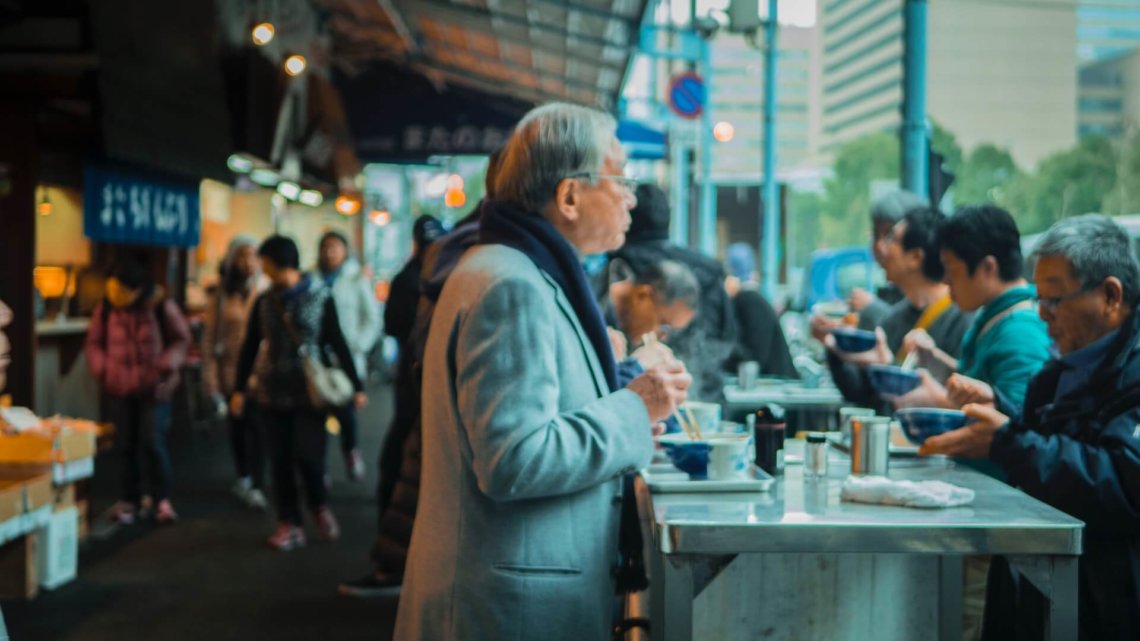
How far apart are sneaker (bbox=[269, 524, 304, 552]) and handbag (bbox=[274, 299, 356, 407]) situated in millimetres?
857

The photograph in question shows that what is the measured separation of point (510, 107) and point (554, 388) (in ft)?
48.6

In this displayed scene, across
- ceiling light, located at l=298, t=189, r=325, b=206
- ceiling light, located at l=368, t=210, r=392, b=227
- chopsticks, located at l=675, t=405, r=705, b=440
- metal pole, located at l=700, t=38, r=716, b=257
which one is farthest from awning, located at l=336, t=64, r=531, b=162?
chopsticks, located at l=675, t=405, r=705, b=440

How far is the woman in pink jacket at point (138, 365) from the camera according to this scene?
27.6 ft

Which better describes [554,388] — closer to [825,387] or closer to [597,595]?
[597,595]

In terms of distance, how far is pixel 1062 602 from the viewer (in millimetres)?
2590

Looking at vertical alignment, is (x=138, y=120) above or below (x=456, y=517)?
above

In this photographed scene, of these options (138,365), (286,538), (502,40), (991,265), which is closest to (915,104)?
(991,265)

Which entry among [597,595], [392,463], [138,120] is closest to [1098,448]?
[597,595]

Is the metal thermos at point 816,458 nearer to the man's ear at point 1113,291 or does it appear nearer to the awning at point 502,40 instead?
the man's ear at point 1113,291

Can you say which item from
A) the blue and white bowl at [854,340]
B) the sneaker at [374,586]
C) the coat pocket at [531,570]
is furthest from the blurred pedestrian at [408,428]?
the blue and white bowl at [854,340]

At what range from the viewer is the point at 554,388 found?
2.57 metres

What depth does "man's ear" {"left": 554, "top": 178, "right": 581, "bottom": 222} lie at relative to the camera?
2.78 meters

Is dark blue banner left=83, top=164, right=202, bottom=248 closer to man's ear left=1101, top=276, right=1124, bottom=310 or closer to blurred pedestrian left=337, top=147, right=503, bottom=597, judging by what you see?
blurred pedestrian left=337, top=147, right=503, bottom=597

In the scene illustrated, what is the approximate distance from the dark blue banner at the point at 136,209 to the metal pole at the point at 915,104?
248 inches
